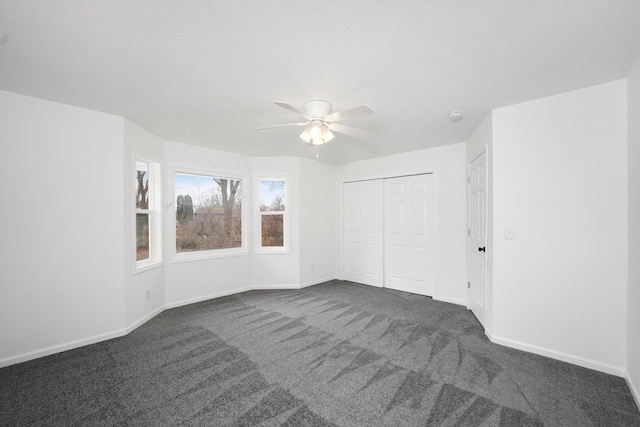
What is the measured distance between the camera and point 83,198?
286 cm

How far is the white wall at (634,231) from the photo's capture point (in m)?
2.04

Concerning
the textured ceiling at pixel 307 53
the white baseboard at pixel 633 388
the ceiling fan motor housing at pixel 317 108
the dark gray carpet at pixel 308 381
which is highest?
the textured ceiling at pixel 307 53

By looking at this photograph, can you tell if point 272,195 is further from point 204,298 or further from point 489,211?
point 489,211

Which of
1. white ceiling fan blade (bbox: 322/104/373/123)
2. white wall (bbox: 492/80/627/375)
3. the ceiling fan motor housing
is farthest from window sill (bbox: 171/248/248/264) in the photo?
white wall (bbox: 492/80/627/375)

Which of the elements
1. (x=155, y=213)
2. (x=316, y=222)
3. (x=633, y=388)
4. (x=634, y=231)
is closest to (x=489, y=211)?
(x=634, y=231)

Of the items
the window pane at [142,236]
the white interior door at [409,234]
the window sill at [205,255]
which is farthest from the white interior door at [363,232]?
the window pane at [142,236]

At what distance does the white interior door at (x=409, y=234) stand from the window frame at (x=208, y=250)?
2548 millimetres

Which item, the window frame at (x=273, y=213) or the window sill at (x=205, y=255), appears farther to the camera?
the window frame at (x=273, y=213)

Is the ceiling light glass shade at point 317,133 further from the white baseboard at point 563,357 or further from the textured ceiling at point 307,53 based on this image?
the white baseboard at point 563,357

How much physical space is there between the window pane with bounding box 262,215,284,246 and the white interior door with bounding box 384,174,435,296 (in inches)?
76.1

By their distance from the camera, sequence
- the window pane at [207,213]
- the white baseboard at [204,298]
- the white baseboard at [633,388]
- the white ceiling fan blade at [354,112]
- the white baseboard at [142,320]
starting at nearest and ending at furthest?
the white baseboard at [633,388] < the white ceiling fan blade at [354,112] < the white baseboard at [142,320] < the white baseboard at [204,298] < the window pane at [207,213]

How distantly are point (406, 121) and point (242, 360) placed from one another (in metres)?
3.02

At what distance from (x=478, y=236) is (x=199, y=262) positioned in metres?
3.99

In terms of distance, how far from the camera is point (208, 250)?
14.8ft
